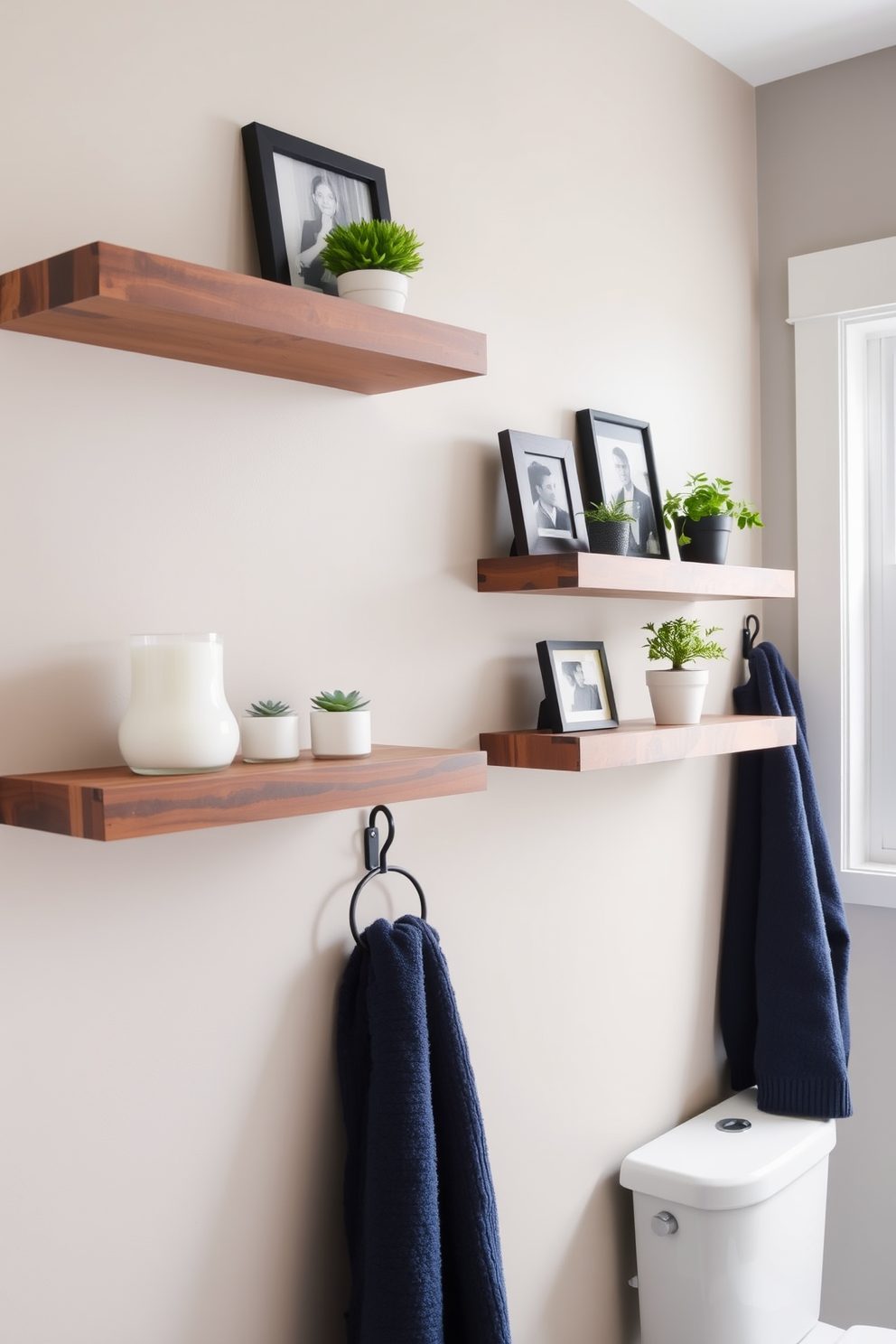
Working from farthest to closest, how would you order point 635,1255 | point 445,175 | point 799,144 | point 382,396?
point 799,144 → point 635,1255 → point 445,175 → point 382,396

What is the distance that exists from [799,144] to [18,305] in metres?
1.65

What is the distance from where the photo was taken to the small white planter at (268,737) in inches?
42.9

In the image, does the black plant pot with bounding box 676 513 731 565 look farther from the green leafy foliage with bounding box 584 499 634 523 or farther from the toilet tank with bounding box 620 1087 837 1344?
the toilet tank with bounding box 620 1087 837 1344

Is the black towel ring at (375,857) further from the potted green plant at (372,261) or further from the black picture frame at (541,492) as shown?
the potted green plant at (372,261)

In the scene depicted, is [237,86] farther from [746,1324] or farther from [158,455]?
[746,1324]

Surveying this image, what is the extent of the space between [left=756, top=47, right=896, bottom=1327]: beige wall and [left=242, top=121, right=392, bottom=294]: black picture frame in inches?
43.8

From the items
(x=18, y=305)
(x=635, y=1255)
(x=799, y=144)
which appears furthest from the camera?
(x=799, y=144)

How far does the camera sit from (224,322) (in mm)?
987

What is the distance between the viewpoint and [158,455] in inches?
44.0

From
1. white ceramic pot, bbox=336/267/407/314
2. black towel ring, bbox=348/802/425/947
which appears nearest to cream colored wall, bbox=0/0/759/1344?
black towel ring, bbox=348/802/425/947

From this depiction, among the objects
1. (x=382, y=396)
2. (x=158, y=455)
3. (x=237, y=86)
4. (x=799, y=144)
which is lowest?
(x=158, y=455)

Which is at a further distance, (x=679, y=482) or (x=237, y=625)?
(x=679, y=482)

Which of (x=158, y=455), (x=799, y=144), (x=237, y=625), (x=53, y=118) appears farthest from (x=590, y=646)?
(x=799, y=144)

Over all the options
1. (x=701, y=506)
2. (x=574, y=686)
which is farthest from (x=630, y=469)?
(x=574, y=686)
